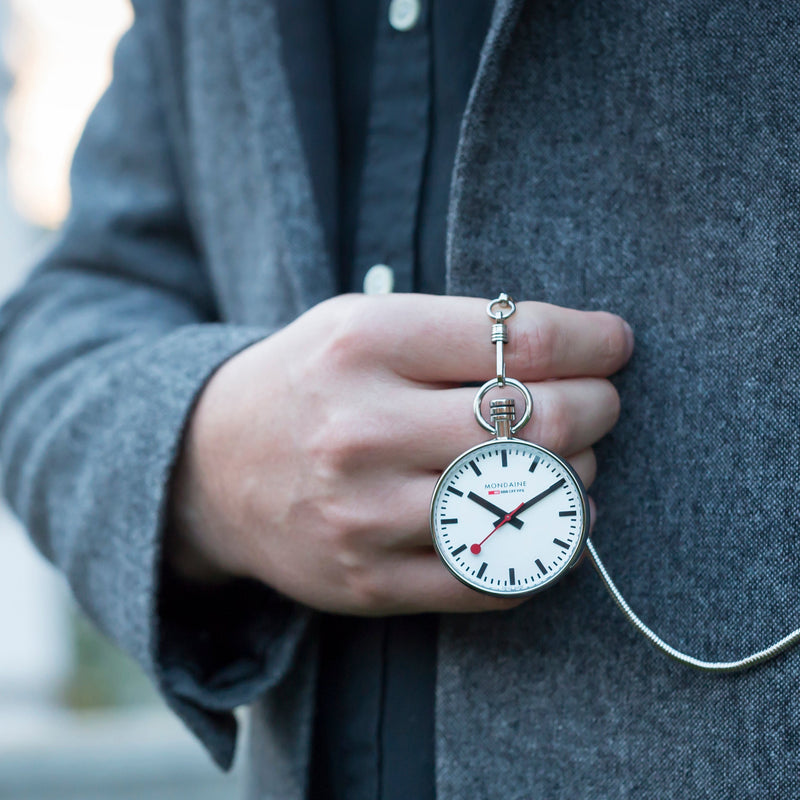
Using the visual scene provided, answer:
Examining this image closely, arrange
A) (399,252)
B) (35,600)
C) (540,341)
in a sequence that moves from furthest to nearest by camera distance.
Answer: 1. (35,600)
2. (399,252)
3. (540,341)

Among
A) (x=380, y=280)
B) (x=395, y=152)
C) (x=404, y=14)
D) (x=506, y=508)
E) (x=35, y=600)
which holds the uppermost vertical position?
(x=404, y=14)

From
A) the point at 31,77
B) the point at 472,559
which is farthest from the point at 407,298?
the point at 31,77

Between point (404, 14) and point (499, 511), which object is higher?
point (404, 14)

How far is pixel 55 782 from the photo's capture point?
347 centimetres

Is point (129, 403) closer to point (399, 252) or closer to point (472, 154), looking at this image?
point (399, 252)

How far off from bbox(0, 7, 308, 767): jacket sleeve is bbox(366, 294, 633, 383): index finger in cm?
26

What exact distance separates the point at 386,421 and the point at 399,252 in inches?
9.8

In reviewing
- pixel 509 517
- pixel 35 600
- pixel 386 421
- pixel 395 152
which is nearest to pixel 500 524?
pixel 509 517

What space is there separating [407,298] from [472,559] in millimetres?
242

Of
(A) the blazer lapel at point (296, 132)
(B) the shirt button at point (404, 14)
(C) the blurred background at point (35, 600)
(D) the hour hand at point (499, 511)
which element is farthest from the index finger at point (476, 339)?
(C) the blurred background at point (35, 600)

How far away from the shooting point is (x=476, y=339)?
0.72 meters

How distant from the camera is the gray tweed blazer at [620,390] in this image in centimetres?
68

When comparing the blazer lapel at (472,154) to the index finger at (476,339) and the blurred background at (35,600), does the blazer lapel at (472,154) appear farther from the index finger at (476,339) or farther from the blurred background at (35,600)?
the blurred background at (35,600)

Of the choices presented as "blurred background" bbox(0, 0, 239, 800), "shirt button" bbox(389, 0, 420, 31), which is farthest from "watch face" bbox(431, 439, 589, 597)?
"blurred background" bbox(0, 0, 239, 800)
